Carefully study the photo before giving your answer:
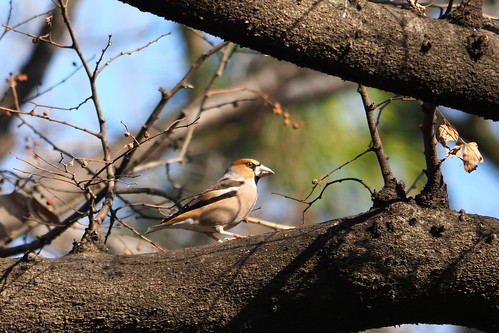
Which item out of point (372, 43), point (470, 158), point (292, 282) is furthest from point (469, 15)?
point (292, 282)

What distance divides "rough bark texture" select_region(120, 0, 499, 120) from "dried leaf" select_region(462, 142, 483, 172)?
10.4 inches

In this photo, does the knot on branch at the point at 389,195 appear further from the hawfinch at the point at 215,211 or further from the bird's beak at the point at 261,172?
the bird's beak at the point at 261,172

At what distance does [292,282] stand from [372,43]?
0.92 meters

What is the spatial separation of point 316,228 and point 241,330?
49 cm

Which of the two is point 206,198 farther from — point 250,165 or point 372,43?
point 372,43

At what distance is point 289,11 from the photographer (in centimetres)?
226

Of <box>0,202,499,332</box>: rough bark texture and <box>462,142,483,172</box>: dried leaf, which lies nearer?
<box>0,202,499,332</box>: rough bark texture

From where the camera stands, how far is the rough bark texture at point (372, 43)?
2.22m

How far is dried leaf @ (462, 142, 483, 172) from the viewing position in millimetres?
2711

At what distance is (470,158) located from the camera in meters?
2.73

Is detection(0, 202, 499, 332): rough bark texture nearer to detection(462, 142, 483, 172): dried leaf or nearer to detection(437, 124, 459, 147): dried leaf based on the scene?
detection(462, 142, 483, 172): dried leaf

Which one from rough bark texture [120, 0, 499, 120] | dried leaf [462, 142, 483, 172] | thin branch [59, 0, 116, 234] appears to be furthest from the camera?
thin branch [59, 0, 116, 234]

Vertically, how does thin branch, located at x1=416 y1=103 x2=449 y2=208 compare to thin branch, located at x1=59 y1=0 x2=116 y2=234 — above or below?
below

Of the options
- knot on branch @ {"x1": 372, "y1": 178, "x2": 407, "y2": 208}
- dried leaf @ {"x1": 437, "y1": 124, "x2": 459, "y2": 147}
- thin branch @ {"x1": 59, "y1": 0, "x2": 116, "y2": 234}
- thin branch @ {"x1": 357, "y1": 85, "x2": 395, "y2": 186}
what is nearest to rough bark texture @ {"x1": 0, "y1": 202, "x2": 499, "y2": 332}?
knot on branch @ {"x1": 372, "y1": 178, "x2": 407, "y2": 208}
